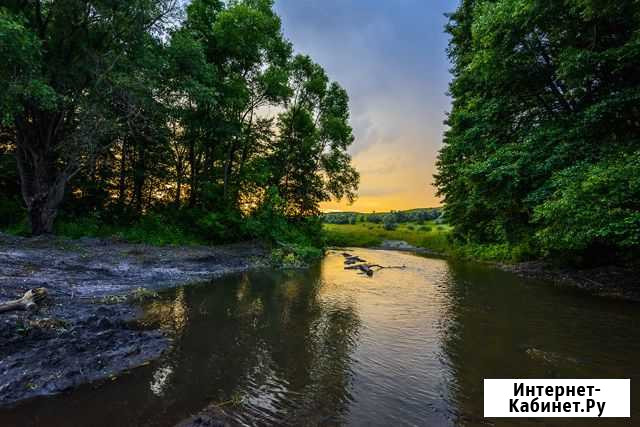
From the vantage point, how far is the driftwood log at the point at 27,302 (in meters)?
6.78

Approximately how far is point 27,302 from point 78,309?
40.9 inches

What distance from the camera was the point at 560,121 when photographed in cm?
1562

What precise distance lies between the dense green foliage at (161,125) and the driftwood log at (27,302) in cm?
1052

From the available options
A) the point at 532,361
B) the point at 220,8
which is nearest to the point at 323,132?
the point at 220,8

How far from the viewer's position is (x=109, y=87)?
57.3ft

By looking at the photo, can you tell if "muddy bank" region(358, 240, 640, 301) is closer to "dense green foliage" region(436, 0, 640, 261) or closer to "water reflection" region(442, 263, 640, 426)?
"dense green foliage" region(436, 0, 640, 261)

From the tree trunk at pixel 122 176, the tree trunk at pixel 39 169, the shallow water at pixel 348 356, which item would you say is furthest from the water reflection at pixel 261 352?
the tree trunk at pixel 122 176

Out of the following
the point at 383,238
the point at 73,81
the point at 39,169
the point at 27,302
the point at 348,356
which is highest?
the point at 73,81

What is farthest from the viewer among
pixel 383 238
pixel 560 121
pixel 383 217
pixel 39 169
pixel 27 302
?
pixel 383 217

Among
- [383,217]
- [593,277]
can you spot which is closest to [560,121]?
[593,277]

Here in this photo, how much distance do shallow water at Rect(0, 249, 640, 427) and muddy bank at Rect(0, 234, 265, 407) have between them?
1.68 feet

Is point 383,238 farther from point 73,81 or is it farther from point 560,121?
point 73,81

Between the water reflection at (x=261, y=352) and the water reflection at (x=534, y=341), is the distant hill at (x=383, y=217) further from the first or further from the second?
the water reflection at (x=261, y=352)

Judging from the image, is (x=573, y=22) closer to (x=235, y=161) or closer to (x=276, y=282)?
(x=276, y=282)
